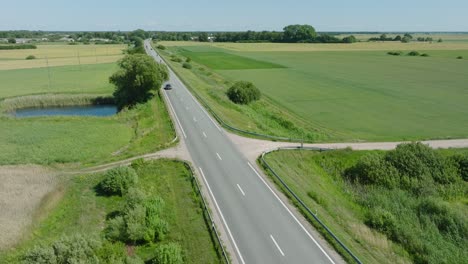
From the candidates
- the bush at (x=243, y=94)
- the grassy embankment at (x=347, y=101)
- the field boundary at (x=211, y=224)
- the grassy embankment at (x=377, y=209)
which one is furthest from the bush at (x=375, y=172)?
the bush at (x=243, y=94)

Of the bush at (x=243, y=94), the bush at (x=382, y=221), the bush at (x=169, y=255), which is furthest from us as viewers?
the bush at (x=243, y=94)

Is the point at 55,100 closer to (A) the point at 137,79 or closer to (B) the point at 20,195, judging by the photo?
(A) the point at 137,79

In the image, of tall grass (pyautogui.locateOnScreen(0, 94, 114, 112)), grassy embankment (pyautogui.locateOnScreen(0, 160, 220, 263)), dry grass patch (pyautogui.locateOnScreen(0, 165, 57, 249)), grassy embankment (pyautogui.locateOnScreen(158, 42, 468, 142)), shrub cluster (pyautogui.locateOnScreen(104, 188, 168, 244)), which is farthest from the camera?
tall grass (pyautogui.locateOnScreen(0, 94, 114, 112))

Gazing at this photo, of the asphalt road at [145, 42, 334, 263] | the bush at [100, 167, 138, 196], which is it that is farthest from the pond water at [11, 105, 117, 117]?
the bush at [100, 167, 138, 196]

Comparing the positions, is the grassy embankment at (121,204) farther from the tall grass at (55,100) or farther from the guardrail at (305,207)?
the tall grass at (55,100)

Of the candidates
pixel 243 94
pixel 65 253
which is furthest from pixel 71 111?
pixel 65 253

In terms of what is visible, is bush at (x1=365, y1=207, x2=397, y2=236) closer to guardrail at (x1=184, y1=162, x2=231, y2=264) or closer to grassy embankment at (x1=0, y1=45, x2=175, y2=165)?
guardrail at (x1=184, y1=162, x2=231, y2=264)
